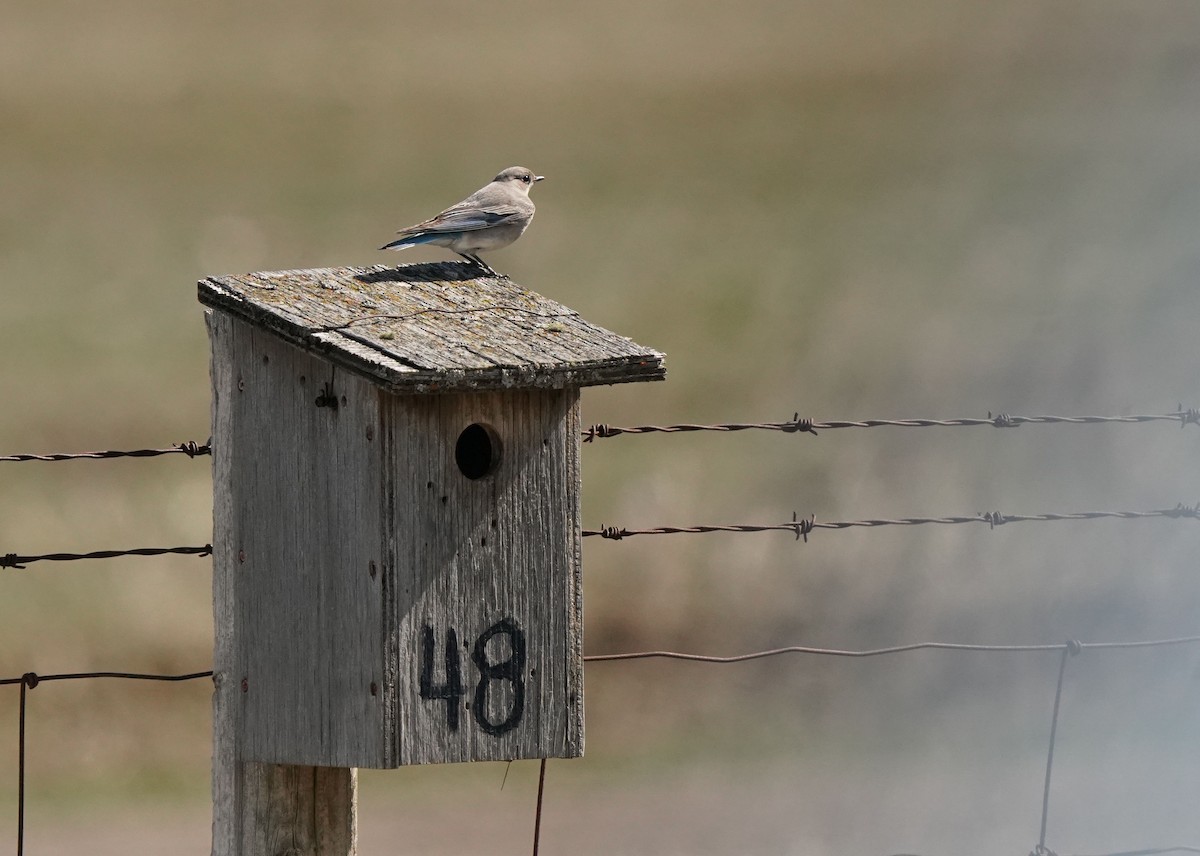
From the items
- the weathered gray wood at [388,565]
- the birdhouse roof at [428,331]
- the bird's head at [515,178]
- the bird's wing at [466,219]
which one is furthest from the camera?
the bird's head at [515,178]

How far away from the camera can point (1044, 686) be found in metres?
15.5

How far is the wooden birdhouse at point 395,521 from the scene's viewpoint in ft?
10.2

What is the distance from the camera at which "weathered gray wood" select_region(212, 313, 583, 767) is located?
123 inches

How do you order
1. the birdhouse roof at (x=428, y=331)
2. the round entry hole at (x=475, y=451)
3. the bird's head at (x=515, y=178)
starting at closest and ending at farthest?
the birdhouse roof at (x=428, y=331) → the round entry hole at (x=475, y=451) → the bird's head at (x=515, y=178)

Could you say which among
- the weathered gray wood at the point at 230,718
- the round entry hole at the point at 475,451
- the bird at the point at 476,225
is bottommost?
the weathered gray wood at the point at 230,718

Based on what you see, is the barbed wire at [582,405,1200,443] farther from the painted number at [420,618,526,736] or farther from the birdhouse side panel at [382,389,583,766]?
the painted number at [420,618,526,736]

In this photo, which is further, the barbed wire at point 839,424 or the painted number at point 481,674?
the barbed wire at point 839,424

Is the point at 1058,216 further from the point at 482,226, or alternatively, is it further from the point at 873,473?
the point at 482,226

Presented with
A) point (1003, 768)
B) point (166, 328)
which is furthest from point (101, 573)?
point (1003, 768)

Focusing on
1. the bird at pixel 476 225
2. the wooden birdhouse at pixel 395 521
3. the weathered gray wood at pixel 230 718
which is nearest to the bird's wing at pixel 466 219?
the bird at pixel 476 225

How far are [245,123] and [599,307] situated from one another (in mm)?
3864

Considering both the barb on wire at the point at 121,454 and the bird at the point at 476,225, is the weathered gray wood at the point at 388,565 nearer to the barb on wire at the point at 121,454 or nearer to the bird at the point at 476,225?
the barb on wire at the point at 121,454

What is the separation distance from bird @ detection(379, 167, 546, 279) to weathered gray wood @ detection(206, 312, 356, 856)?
1.17 m

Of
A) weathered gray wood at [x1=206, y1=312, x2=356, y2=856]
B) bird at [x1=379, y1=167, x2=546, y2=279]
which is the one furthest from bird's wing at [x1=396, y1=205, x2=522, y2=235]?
weathered gray wood at [x1=206, y1=312, x2=356, y2=856]
